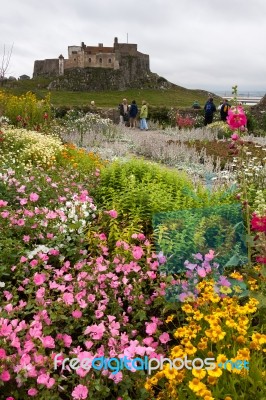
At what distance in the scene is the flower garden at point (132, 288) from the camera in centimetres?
238

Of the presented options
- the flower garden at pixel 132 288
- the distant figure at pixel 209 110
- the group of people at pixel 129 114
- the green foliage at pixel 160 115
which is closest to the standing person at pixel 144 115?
the group of people at pixel 129 114

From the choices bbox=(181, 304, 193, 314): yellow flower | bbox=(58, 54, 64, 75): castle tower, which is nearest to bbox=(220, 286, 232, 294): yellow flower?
bbox=(181, 304, 193, 314): yellow flower

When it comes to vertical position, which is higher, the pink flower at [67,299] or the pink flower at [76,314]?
the pink flower at [67,299]

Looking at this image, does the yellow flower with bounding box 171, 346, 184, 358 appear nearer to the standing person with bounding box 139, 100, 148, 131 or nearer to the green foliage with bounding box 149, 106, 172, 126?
the standing person with bounding box 139, 100, 148, 131

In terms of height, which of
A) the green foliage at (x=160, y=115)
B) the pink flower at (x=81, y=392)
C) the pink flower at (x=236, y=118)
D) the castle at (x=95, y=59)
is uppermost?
the castle at (x=95, y=59)

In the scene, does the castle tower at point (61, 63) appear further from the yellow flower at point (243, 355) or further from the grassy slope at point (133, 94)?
the yellow flower at point (243, 355)

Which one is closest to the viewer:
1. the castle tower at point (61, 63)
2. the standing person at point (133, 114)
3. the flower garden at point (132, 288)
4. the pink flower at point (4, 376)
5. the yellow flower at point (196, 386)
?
the yellow flower at point (196, 386)

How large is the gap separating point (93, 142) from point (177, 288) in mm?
10686

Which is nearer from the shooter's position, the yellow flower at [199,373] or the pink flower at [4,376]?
the yellow flower at [199,373]

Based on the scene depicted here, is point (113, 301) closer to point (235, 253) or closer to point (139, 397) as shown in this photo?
point (139, 397)

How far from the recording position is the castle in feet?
223

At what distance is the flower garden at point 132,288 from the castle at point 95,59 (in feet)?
213

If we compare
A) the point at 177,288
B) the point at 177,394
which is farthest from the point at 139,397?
the point at 177,288

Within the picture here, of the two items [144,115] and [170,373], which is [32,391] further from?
[144,115]
